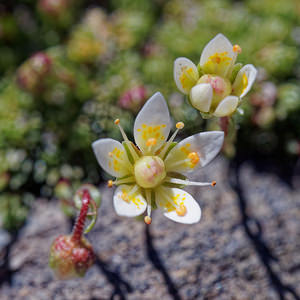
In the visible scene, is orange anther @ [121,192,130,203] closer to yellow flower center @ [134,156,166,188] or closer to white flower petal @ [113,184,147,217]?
white flower petal @ [113,184,147,217]

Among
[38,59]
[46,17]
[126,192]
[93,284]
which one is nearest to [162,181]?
[126,192]

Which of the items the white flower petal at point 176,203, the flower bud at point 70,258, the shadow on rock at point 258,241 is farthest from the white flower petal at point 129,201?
the shadow on rock at point 258,241

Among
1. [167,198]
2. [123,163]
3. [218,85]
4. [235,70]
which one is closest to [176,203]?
[167,198]

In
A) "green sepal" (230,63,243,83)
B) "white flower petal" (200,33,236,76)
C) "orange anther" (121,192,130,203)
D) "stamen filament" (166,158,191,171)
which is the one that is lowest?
"orange anther" (121,192,130,203)

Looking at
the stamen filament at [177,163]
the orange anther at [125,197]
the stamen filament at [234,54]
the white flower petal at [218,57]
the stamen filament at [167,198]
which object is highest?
the white flower petal at [218,57]

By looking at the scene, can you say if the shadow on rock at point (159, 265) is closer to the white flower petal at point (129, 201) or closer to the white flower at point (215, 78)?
the white flower petal at point (129, 201)

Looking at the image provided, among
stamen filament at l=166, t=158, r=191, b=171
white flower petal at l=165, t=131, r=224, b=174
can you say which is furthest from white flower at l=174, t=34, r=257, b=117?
stamen filament at l=166, t=158, r=191, b=171

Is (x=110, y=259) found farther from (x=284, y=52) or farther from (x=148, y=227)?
(x=284, y=52)
